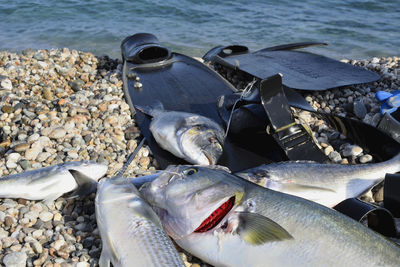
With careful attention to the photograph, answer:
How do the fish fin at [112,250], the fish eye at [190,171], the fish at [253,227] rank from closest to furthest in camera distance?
the fish at [253,227] < the fish fin at [112,250] < the fish eye at [190,171]

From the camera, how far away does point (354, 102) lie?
5254 mm

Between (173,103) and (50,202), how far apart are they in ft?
7.83

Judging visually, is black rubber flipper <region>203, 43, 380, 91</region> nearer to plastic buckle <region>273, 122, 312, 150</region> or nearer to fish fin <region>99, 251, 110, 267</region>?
plastic buckle <region>273, 122, 312, 150</region>

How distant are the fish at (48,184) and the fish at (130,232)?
1.82 ft

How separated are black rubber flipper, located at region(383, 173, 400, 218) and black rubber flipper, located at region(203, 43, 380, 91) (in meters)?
2.47

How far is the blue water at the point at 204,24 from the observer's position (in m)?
10.1

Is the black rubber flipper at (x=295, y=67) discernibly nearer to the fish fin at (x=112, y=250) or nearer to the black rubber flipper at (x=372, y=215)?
the black rubber flipper at (x=372, y=215)

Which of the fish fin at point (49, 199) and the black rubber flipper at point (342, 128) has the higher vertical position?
the black rubber flipper at point (342, 128)

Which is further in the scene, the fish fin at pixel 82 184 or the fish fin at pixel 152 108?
the fish fin at pixel 152 108

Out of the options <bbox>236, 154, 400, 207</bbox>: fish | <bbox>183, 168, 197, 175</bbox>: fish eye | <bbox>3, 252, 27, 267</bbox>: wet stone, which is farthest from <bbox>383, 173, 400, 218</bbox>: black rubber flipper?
<bbox>3, 252, 27, 267</bbox>: wet stone

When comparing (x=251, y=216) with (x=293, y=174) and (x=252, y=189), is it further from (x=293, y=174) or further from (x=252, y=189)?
(x=293, y=174)

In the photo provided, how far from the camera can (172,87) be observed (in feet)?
18.7

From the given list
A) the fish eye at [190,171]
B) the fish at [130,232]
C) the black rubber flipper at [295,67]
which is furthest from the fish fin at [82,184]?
the black rubber flipper at [295,67]

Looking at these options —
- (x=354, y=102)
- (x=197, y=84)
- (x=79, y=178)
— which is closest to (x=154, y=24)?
Answer: (x=197, y=84)
